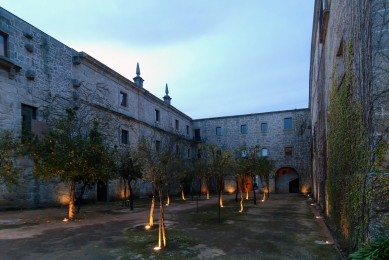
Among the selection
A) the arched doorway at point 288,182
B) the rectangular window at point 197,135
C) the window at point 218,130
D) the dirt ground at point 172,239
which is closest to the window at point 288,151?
the arched doorway at point 288,182

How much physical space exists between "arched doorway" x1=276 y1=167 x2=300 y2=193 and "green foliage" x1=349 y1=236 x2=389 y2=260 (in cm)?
2690

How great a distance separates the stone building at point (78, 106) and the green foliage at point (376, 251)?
41.6 ft

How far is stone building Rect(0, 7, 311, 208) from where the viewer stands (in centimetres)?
1280

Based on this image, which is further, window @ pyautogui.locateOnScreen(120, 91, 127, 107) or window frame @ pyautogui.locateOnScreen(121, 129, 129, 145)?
window @ pyautogui.locateOnScreen(120, 91, 127, 107)

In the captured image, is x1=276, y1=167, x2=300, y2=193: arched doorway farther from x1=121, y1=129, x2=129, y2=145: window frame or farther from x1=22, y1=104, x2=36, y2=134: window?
x1=22, y1=104, x2=36, y2=134: window

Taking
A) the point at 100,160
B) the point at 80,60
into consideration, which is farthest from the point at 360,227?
the point at 80,60

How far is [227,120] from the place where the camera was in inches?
1264

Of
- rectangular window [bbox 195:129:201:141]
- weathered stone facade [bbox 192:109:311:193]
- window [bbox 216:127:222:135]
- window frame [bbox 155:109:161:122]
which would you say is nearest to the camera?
window frame [bbox 155:109:161:122]

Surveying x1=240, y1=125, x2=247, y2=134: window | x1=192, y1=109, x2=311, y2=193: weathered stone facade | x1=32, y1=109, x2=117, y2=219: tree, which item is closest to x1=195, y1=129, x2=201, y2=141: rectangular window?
x1=192, y1=109, x2=311, y2=193: weathered stone facade

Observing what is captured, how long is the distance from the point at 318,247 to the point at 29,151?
1018 centimetres

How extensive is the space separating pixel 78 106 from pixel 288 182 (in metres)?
22.4

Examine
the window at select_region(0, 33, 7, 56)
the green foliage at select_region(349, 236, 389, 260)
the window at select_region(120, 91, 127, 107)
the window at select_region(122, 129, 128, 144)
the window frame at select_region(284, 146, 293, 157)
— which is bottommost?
the green foliage at select_region(349, 236, 389, 260)

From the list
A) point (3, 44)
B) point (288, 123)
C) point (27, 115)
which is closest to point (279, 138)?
point (288, 123)

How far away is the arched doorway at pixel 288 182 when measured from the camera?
2897 cm
